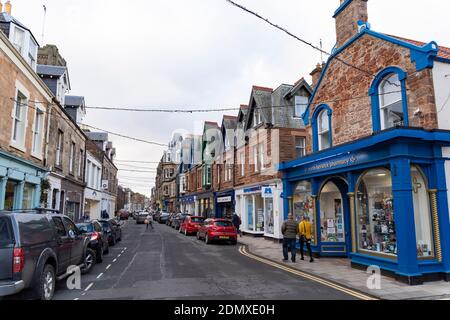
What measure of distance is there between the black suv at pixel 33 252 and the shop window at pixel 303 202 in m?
10.3

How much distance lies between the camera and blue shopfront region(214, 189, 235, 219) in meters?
28.8

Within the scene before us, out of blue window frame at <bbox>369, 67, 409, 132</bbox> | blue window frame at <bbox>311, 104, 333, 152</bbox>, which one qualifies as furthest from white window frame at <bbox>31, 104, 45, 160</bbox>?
blue window frame at <bbox>369, 67, 409, 132</bbox>

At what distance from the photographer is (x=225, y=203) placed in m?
32.1

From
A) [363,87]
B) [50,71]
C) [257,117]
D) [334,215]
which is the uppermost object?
[50,71]

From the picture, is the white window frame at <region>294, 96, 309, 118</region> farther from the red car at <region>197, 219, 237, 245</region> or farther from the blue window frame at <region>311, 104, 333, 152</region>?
the red car at <region>197, 219, 237, 245</region>

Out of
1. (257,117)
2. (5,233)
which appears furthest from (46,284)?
(257,117)

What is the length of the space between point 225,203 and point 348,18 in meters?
21.8

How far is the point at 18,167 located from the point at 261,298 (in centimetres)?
1153

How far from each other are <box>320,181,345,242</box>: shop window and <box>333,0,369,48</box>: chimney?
643cm

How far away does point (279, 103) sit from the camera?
73.7 ft

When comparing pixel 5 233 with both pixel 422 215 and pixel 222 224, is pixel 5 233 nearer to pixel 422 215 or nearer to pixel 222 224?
pixel 422 215

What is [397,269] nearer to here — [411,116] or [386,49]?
[411,116]

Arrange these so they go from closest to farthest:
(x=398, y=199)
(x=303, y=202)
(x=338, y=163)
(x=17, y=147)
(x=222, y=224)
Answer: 1. (x=398, y=199)
2. (x=338, y=163)
3. (x=17, y=147)
4. (x=303, y=202)
5. (x=222, y=224)
